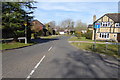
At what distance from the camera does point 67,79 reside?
517 cm

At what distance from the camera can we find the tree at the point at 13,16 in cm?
1800

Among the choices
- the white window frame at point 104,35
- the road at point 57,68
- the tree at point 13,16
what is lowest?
the road at point 57,68

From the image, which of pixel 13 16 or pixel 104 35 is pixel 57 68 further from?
pixel 104 35

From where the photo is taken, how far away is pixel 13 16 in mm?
18391

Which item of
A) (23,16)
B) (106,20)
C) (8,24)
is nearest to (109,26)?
(106,20)

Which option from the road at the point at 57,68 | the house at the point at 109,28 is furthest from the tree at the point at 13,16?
the house at the point at 109,28

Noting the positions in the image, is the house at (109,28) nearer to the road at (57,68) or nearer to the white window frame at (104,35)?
the white window frame at (104,35)

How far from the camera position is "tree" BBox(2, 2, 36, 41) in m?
18.0

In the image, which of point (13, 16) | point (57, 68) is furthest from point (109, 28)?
point (57, 68)

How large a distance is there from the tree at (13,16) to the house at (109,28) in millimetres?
20456

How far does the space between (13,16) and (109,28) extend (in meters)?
24.0

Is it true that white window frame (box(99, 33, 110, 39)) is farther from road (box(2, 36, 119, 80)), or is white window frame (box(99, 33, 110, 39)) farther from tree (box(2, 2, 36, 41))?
road (box(2, 36, 119, 80))

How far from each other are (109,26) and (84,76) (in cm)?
2855

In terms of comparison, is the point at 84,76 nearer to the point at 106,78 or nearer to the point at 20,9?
the point at 106,78
